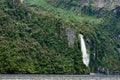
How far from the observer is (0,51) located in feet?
217

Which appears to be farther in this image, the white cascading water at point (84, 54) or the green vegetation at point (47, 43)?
the white cascading water at point (84, 54)

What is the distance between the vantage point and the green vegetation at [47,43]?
228ft

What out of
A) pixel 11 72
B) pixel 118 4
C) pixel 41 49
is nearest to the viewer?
pixel 11 72

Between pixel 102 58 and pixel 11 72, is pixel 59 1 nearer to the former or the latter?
pixel 102 58

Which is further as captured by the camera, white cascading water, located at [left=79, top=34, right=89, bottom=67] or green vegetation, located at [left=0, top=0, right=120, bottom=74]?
white cascading water, located at [left=79, top=34, right=89, bottom=67]

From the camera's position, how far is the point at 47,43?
264 feet

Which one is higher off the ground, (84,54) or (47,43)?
(47,43)

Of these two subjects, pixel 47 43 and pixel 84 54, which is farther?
pixel 84 54

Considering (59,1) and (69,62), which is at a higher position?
(59,1)

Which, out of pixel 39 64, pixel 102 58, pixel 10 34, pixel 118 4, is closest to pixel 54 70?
pixel 39 64

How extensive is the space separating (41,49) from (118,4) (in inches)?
1428

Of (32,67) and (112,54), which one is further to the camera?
Result: (112,54)

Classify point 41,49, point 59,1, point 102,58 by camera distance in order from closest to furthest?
1. point 41,49
2. point 102,58
3. point 59,1

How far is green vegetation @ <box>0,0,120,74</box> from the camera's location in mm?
69375
